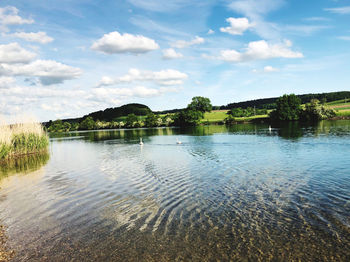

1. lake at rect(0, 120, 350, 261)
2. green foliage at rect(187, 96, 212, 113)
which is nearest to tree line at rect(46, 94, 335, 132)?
green foliage at rect(187, 96, 212, 113)

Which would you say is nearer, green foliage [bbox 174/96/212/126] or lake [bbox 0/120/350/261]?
lake [bbox 0/120/350/261]

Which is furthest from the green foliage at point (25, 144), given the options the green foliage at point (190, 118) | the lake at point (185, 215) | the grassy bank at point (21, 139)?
the green foliage at point (190, 118)

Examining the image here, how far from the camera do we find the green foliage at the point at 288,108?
115875mm

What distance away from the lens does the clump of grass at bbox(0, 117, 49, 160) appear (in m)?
29.5

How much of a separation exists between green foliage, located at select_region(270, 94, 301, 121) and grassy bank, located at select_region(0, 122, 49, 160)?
107 meters

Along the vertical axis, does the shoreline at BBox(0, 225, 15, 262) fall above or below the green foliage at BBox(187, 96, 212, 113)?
below

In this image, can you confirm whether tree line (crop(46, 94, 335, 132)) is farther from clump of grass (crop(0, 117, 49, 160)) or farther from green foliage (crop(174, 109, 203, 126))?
clump of grass (crop(0, 117, 49, 160))

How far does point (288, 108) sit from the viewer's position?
379 ft

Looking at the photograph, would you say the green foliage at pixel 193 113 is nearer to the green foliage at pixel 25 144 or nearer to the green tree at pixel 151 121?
the green tree at pixel 151 121

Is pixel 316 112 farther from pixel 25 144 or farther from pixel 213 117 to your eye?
pixel 25 144

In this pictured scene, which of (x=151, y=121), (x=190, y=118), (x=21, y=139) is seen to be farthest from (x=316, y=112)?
(x=21, y=139)

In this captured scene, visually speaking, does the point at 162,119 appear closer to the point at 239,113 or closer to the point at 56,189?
the point at 239,113

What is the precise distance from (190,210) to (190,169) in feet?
31.3

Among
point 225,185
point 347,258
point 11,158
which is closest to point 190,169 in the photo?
point 225,185
